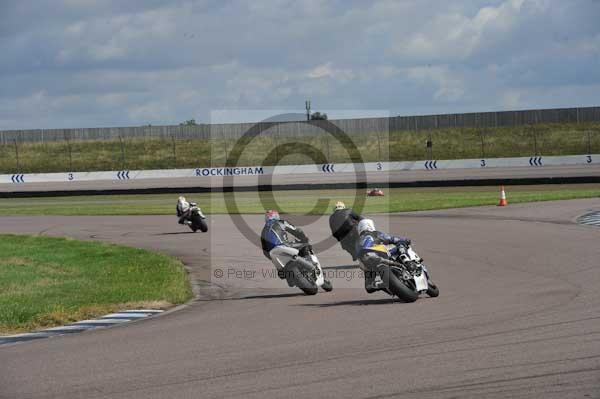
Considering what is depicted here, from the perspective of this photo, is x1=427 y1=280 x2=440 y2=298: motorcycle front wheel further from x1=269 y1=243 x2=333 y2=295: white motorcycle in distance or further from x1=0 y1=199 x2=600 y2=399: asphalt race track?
x1=269 y1=243 x2=333 y2=295: white motorcycle in distance

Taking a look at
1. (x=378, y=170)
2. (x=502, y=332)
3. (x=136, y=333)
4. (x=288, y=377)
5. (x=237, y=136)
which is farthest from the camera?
(x=237, y=136)

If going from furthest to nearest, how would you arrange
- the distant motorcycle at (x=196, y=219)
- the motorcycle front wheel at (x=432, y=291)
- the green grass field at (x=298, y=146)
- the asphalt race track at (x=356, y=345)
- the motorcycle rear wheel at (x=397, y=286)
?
the green grass field at (x=298, y=146)
the distant motorcycle at (x=196, y=219)
the motorcycle front wheel at (x=432, y=291)
the motorcycle rear wheel at (x=397, y=286)
the asphalt race track at (x=356, y=345)

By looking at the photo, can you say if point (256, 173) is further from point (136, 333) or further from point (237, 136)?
point (136, 333)

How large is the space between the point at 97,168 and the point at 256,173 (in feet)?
54.6

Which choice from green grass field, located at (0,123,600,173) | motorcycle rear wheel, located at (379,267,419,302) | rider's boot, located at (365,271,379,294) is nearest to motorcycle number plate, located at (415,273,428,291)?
motorcycle rear wheel, located at (379,267,419,302)

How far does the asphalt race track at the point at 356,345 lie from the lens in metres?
7.71

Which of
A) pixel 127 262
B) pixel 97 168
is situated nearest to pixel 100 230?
pixel 127 262

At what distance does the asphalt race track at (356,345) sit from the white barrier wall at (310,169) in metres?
43.6

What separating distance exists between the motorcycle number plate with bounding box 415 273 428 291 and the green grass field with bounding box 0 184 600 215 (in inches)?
794

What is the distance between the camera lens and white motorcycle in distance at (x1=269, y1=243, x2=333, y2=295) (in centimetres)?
1445

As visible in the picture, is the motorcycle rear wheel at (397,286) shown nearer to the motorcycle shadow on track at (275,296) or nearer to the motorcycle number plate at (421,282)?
the motorcycle number plate at (421,282)

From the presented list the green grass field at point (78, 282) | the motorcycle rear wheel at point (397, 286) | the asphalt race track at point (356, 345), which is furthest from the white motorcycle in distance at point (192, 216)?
the motorcycle rear wheel at point (397, 286)

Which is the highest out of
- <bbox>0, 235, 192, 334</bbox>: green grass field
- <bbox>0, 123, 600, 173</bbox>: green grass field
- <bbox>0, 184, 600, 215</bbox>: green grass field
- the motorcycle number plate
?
<bbox>0, 123, 600, 173</bbox>: green grass field

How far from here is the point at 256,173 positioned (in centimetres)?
6450
